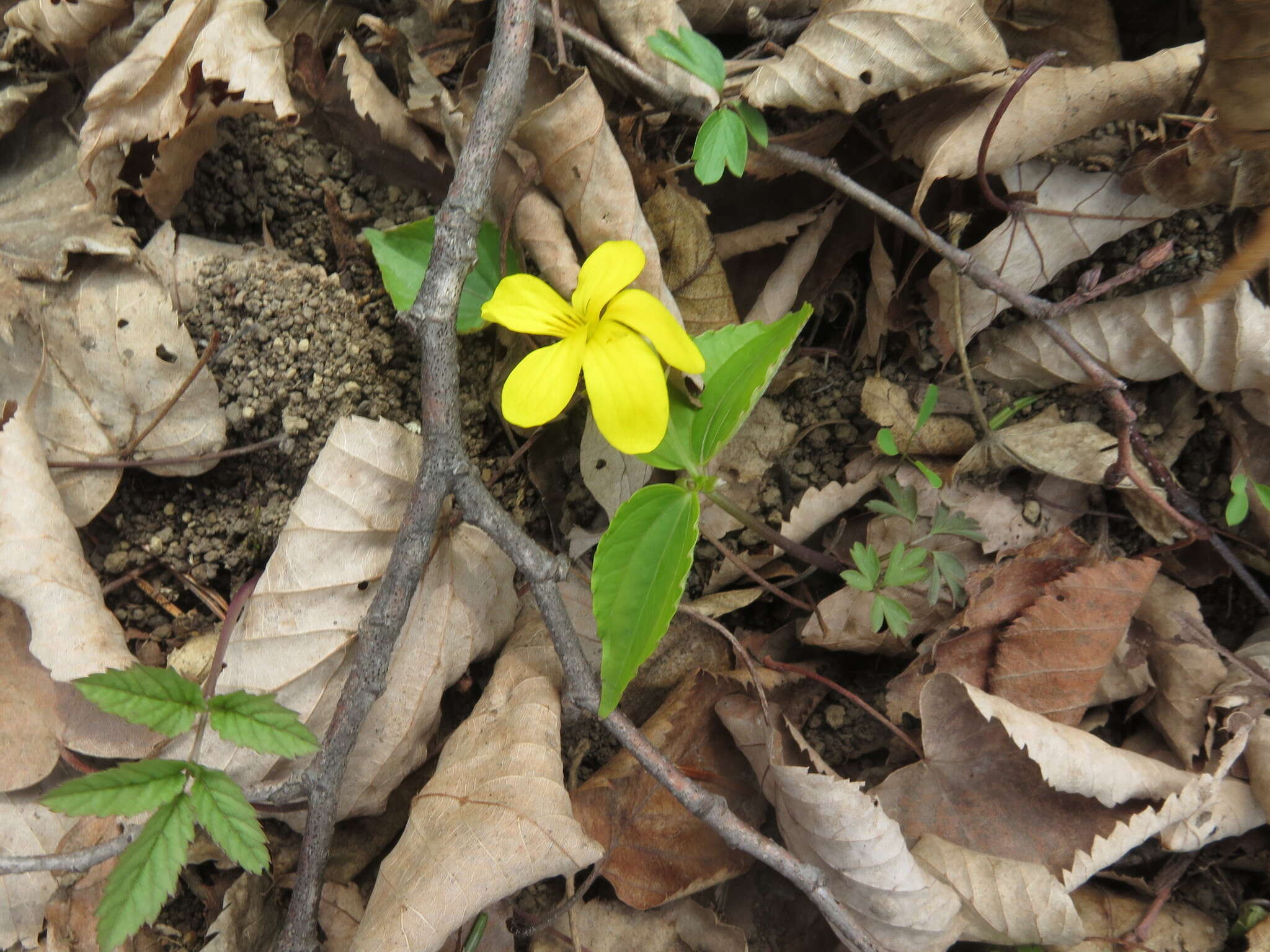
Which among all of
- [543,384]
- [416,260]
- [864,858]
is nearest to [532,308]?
[543,384]

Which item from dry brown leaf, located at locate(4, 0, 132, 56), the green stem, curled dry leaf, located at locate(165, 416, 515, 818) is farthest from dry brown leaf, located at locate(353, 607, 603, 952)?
dry brown leaf, located at locate(4, 0, 132, 56)

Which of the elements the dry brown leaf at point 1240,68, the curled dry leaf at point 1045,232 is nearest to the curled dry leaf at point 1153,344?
the curled dry leaf at point 1045,232

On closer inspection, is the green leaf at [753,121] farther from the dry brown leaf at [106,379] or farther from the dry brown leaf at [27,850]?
the dry brown leaf at [27,850]

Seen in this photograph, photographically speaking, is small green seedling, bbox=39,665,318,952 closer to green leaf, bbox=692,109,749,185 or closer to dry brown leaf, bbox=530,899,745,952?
dry brown leaf, bbox=530,899,745,952

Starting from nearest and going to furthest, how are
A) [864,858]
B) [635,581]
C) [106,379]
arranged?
[635,581]
[864,858]
[106,379]

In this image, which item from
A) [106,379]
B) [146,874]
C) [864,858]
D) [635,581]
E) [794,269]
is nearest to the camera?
[146,874]

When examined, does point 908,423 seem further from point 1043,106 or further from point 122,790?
point 122,790
